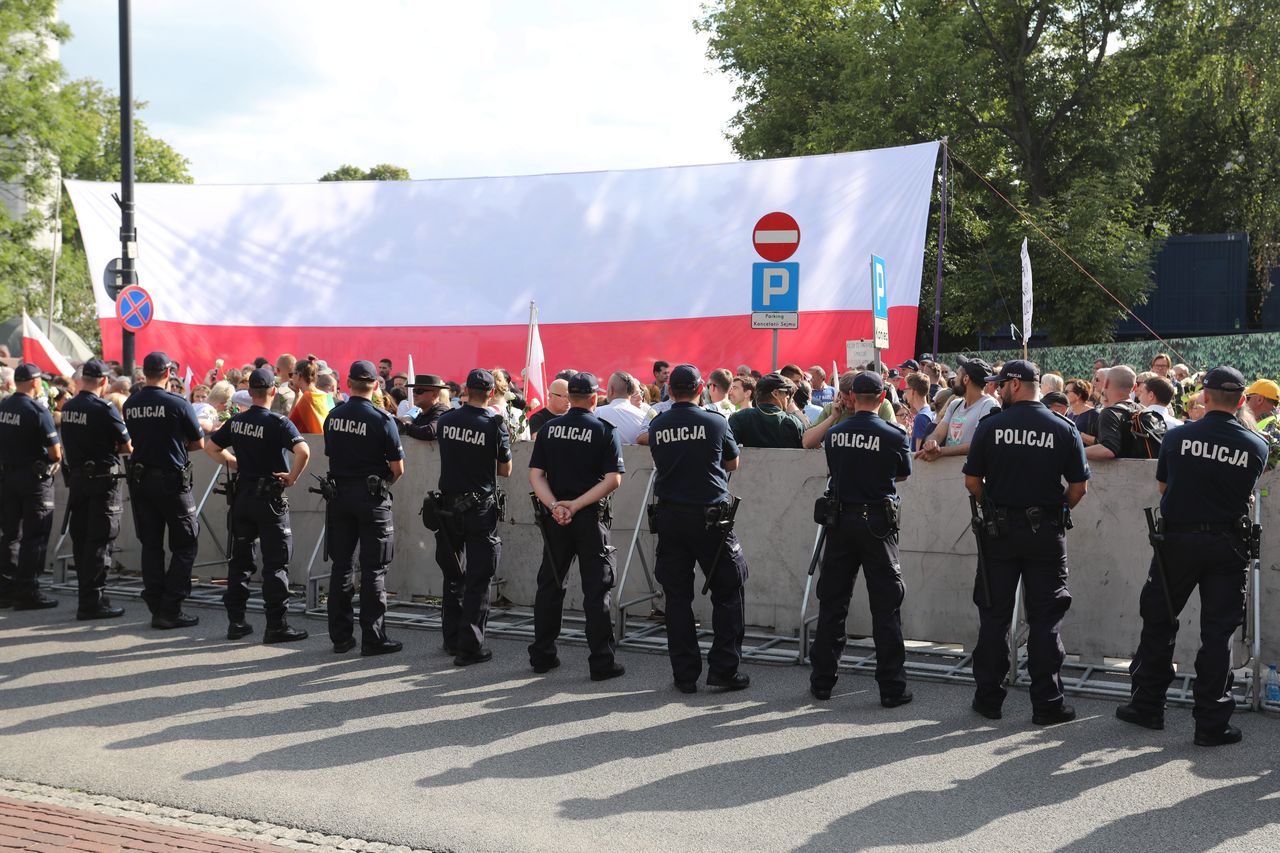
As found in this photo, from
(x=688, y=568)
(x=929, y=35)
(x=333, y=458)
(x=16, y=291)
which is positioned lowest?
(x=688, y=568)

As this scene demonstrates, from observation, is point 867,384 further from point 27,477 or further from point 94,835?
point 27,477

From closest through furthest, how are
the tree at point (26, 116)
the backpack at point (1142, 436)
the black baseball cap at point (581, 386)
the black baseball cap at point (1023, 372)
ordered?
the black baseball cap at point (1023, 372)
the black baseball cap at point (581, 386)
the backpack at point (1142, 436)
the tree at point (26, 116)

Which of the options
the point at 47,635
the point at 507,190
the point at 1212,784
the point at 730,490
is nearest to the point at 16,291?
the point at 507,190

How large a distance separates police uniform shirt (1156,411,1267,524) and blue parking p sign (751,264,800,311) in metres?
5.03

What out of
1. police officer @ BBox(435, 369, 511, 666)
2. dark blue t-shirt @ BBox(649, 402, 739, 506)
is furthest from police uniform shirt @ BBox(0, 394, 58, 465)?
dark blue t-shirt @ BBox(649, 402, 739, 506)

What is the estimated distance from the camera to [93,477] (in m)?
9.50

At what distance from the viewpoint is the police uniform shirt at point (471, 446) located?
26.3 ft

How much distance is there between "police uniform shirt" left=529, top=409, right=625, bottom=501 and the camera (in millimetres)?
7574

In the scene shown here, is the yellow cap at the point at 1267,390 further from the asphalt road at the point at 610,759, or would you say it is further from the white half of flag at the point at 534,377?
the white half of flag at the point at 534,377

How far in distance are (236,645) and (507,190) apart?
10327 millimetres

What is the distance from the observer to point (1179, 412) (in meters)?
11.5

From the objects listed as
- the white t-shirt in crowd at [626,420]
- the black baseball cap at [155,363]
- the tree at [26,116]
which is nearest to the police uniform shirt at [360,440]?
the black baseball cap at [155,363]

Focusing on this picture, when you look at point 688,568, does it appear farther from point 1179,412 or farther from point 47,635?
point 1179,412

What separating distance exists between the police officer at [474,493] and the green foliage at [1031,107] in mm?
23540
